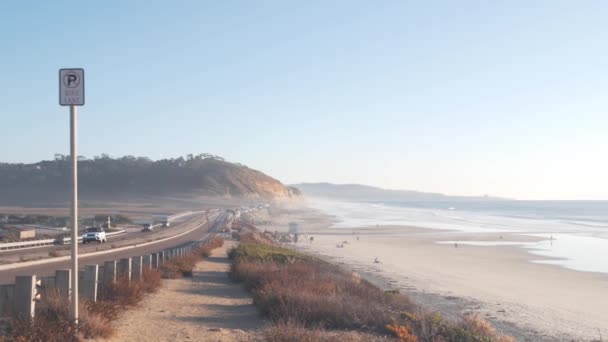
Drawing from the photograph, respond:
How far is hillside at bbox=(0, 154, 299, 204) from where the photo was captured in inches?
6580

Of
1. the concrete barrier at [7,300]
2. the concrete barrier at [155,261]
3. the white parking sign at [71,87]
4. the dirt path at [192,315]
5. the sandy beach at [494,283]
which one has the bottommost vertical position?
the sandy beach at [494,283]

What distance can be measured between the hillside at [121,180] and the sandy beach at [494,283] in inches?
4847

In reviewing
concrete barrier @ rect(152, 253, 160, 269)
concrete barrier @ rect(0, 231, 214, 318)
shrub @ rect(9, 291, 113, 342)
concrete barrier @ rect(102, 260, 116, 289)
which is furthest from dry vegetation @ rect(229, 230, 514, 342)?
concrete barrier @ rect(152, 253, 160, 269)

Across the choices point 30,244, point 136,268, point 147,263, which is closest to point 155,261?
point 147,263

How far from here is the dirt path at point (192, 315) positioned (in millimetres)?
10266

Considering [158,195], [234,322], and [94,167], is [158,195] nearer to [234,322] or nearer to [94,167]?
[94,167]

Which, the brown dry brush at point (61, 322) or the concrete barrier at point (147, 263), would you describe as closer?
the brown dry brush at point (61, 322)

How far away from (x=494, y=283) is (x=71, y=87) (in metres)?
26.1

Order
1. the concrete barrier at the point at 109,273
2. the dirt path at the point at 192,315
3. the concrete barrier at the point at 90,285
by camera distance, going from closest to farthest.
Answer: the dirt path at the point at 192,315
the concrete barrier at the point at 90,285
the concrete barrier at the point at 109,273

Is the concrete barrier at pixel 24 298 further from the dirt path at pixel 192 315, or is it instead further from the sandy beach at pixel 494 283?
the sandy beach at pixel 494 283

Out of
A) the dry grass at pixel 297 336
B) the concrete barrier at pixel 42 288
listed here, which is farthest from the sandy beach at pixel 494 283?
the concrete barrier at pixel 42 288

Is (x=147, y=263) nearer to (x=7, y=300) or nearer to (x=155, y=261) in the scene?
(x=155, y=261)

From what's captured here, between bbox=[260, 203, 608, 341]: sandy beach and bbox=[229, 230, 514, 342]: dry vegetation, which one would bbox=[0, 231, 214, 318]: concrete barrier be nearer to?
bbox=[229, 230, 514, 342]: dry vegetation

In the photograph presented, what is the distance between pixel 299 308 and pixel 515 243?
158 ft
